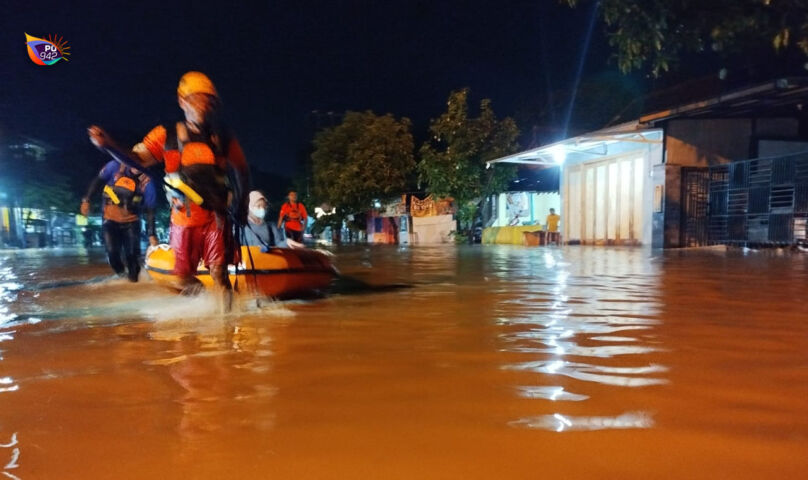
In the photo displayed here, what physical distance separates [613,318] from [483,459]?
9.67 ft

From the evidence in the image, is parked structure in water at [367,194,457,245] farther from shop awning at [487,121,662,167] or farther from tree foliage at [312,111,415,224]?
shop awning at [487,121,662,167]

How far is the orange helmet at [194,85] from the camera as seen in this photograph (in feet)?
14.0

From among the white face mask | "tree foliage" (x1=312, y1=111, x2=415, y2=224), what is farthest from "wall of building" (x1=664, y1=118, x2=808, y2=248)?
"tree foliage" (x1=312, y1=111, x2=415, y2=224)

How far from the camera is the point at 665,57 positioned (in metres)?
7.72

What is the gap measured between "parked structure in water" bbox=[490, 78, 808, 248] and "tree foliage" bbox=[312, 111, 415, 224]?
1446 cm

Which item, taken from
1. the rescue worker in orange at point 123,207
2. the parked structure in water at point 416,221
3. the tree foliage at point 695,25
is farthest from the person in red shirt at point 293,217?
the parked structure in water at point 416,221

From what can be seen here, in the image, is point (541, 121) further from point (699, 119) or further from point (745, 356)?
point (745, 356)

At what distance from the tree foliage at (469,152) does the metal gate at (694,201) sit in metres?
9.85

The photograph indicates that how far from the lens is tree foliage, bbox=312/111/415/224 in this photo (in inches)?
1265

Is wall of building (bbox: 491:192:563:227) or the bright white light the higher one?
the bright white light

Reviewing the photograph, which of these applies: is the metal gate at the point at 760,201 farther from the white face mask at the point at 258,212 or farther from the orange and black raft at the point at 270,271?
the white face mask at the point at 258,212

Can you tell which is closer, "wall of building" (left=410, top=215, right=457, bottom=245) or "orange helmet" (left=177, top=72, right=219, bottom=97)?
"orange helmet" (left=177, top=72, right=219, bottom=97)

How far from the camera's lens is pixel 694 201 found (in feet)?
51.9

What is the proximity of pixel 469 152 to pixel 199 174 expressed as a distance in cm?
2116
